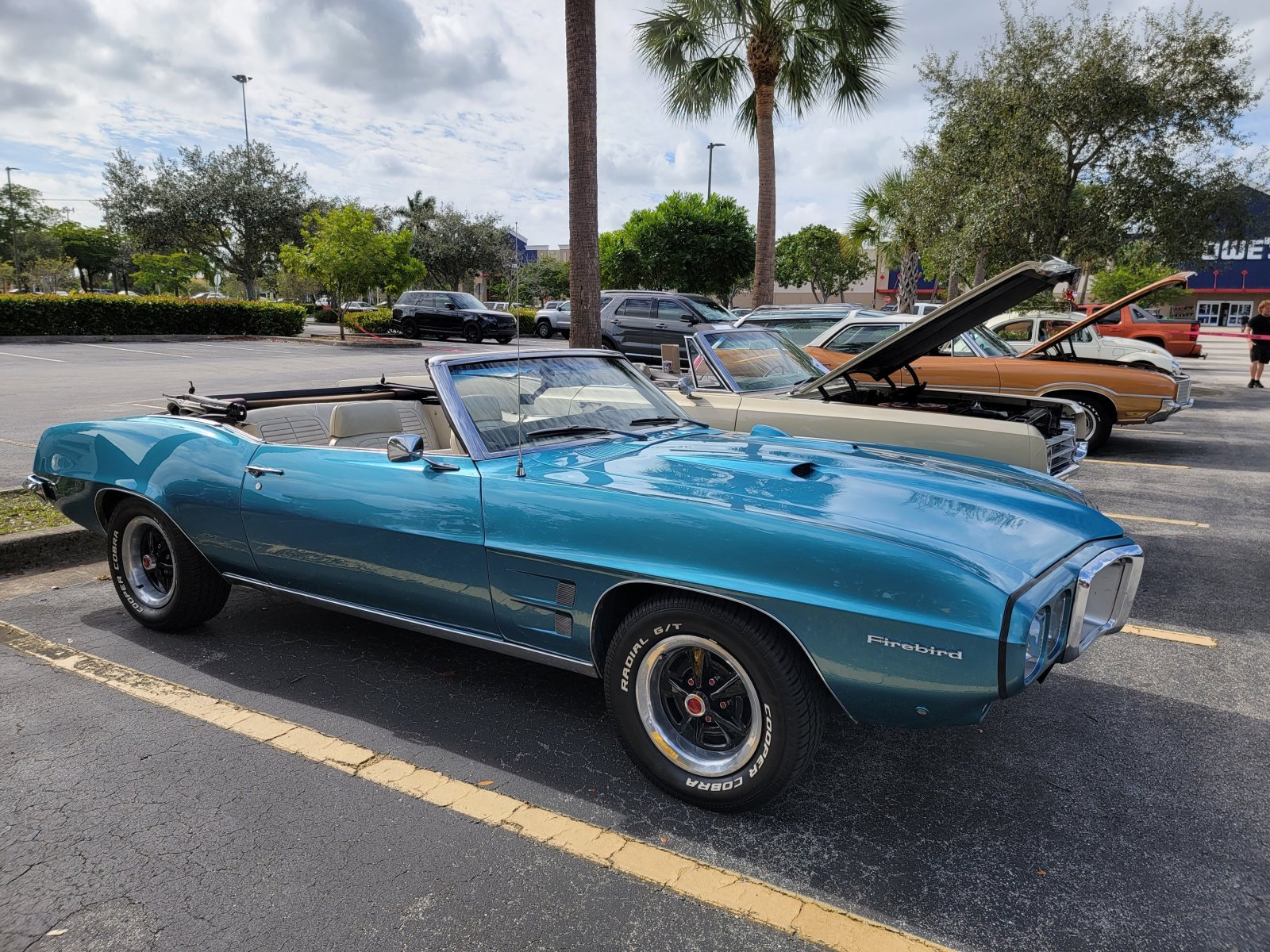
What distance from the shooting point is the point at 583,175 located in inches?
354

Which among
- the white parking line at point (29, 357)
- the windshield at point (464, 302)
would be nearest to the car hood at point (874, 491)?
the white parking line at point (29, 357)

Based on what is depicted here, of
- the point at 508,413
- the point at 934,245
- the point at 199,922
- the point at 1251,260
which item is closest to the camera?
the point at 199,922

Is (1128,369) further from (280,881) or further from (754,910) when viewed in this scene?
(280,881)

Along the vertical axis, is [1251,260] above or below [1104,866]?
above

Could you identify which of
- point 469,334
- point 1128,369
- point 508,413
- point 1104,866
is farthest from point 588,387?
point 469,334

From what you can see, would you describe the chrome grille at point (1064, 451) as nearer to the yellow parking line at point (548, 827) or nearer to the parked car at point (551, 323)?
the yellow parking line at point (548, 827)

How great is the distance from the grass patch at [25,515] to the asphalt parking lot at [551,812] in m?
1.31

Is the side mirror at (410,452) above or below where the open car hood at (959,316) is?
below

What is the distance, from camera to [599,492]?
8.89 feet

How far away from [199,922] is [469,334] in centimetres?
2542

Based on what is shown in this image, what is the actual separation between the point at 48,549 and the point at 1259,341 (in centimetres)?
2051

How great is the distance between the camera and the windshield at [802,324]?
10.7 metres

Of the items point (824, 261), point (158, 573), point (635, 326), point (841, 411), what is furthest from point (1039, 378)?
point (824, 261)

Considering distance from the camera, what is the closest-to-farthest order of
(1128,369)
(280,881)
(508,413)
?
(280,881)
(508,413)
(1128,369)
